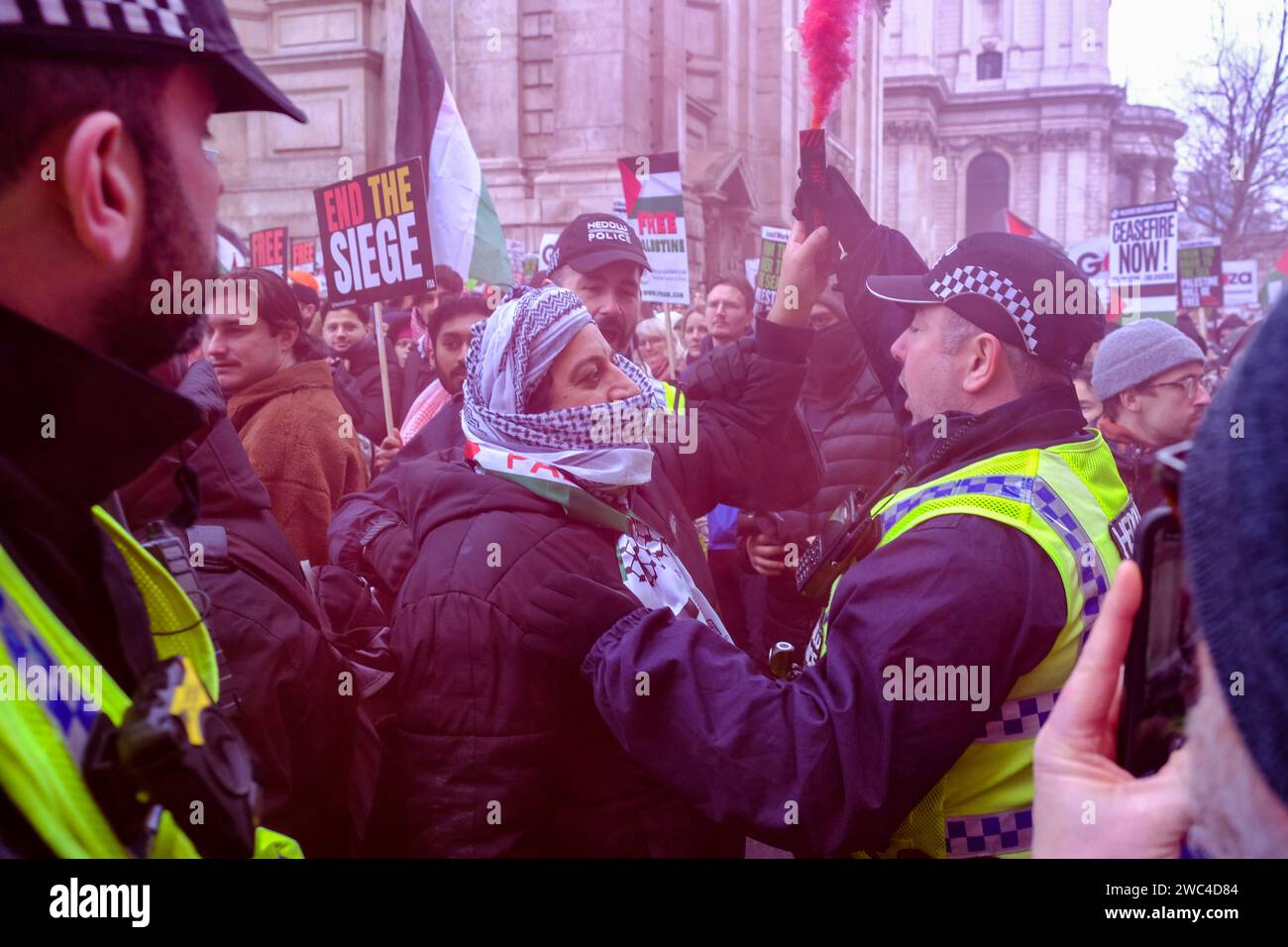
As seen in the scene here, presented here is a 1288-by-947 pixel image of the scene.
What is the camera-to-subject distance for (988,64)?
7219 centimetres

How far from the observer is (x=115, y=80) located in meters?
1.16

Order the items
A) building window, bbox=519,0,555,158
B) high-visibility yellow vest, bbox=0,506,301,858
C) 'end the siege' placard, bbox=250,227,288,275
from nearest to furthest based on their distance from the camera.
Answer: high-visibility yellow vest, bbox=0,506,301,858 → 'end the siege' placard, bbox=250,227,288,275 → building window, bbox=519,0,555,158

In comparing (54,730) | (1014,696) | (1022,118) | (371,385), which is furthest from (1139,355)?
(1022,118)

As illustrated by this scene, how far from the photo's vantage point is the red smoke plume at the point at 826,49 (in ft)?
10.8

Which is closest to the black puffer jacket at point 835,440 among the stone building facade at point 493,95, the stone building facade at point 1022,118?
the stone building facade at point 493,95

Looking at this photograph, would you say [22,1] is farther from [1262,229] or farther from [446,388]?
[1262,229]

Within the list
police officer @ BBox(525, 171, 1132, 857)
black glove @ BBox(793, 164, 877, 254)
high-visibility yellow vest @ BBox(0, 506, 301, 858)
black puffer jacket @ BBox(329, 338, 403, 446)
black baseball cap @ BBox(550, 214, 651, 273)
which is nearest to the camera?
high-visibility yellow vest @ BBox(0, 506, 301, 858)

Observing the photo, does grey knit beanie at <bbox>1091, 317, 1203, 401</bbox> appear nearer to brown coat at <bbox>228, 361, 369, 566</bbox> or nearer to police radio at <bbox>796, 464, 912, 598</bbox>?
police radio at <bbox>796, 464, 912, 598</bbox>

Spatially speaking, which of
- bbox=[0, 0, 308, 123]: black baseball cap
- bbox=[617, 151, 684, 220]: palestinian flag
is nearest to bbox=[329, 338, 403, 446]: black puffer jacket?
bbox=[617, 151, 684, 220]: palestinian flag

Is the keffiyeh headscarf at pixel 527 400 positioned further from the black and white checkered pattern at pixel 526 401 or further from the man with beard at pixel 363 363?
the man with beard at pixel 363 363

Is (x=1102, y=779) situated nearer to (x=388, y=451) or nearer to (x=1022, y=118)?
Answer: (x=388, y=451)

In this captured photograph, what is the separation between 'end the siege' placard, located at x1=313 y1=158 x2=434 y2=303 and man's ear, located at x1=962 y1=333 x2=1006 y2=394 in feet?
10.6

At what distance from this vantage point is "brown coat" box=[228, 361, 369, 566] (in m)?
4.18

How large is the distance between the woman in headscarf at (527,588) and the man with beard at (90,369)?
1.06 m
